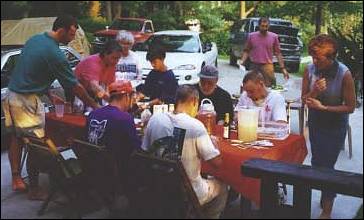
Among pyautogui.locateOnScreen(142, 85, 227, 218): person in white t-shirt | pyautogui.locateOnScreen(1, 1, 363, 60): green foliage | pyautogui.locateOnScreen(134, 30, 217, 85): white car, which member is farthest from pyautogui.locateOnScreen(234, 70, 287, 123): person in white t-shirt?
pyautogui.locateOnScreen(1, 1, 363, 60): green foliage

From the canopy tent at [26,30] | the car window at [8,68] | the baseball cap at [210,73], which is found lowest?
the baseball cap at [210,73]

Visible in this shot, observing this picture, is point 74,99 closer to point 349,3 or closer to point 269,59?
point 269,59

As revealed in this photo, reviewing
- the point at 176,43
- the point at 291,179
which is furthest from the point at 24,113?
the point at 176,43

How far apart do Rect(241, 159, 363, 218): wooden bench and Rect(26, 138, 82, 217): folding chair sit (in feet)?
3.04

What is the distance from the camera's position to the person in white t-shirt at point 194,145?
3.37 m

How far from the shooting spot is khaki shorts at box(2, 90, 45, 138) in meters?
3.52

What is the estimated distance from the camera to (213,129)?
4031mm

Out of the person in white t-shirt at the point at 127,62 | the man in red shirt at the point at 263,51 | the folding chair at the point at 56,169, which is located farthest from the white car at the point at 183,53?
the folding chair at the point at 56,169

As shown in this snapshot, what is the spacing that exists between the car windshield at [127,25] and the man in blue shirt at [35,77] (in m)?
11.8

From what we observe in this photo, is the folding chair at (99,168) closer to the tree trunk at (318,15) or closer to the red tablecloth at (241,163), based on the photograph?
the red tablecloth at (241,163)

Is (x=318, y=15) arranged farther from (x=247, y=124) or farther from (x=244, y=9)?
(x=247, y=124)

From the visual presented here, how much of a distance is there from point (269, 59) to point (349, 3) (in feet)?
25.3

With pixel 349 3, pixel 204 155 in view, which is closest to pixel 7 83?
pixel 204 155

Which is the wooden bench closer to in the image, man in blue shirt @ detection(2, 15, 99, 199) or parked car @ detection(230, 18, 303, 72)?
man in blue shirt @ detection(2, 15, 99, 199)
